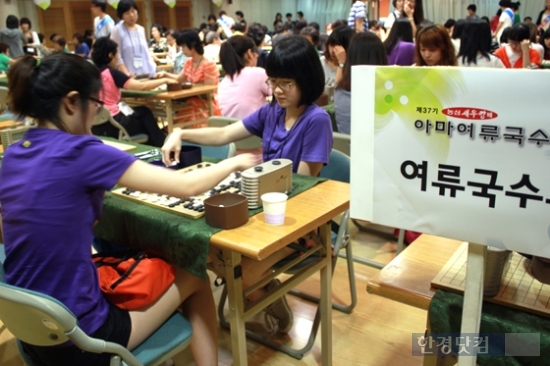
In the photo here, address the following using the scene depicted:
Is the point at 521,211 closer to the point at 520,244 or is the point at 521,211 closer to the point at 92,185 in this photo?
the point at 520,244

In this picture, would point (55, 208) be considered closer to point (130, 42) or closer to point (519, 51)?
point (130, 42)

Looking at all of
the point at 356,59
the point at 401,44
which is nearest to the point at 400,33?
the point at 401,44

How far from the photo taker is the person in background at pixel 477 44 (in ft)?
11.5

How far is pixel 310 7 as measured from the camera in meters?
17.5

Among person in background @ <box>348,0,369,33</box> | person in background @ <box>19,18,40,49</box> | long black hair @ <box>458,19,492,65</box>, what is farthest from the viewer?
person in background @ <box>19,18,40,49</box>

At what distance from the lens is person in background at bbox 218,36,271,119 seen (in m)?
3.59

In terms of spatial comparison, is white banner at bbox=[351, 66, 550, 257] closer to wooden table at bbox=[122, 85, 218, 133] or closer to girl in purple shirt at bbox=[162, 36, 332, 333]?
girl in purple shirt at bbox=[162, 36, 332, 333]

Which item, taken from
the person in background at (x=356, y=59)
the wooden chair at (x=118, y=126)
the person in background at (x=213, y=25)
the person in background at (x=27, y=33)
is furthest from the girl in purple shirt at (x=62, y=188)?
the person in background at (x=27, y=33)

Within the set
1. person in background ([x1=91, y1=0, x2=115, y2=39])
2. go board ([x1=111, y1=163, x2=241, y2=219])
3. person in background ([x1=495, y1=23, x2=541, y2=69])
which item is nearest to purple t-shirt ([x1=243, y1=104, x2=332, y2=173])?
go board ([x1=111, y1=163, x2=241, y2=219])

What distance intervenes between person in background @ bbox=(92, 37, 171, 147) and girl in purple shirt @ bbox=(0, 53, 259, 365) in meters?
2.75

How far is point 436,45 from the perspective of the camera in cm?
310

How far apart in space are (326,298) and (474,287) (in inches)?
36.3

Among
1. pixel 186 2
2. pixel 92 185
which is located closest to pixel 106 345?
pixel 92 185

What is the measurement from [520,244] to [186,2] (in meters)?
16.5
